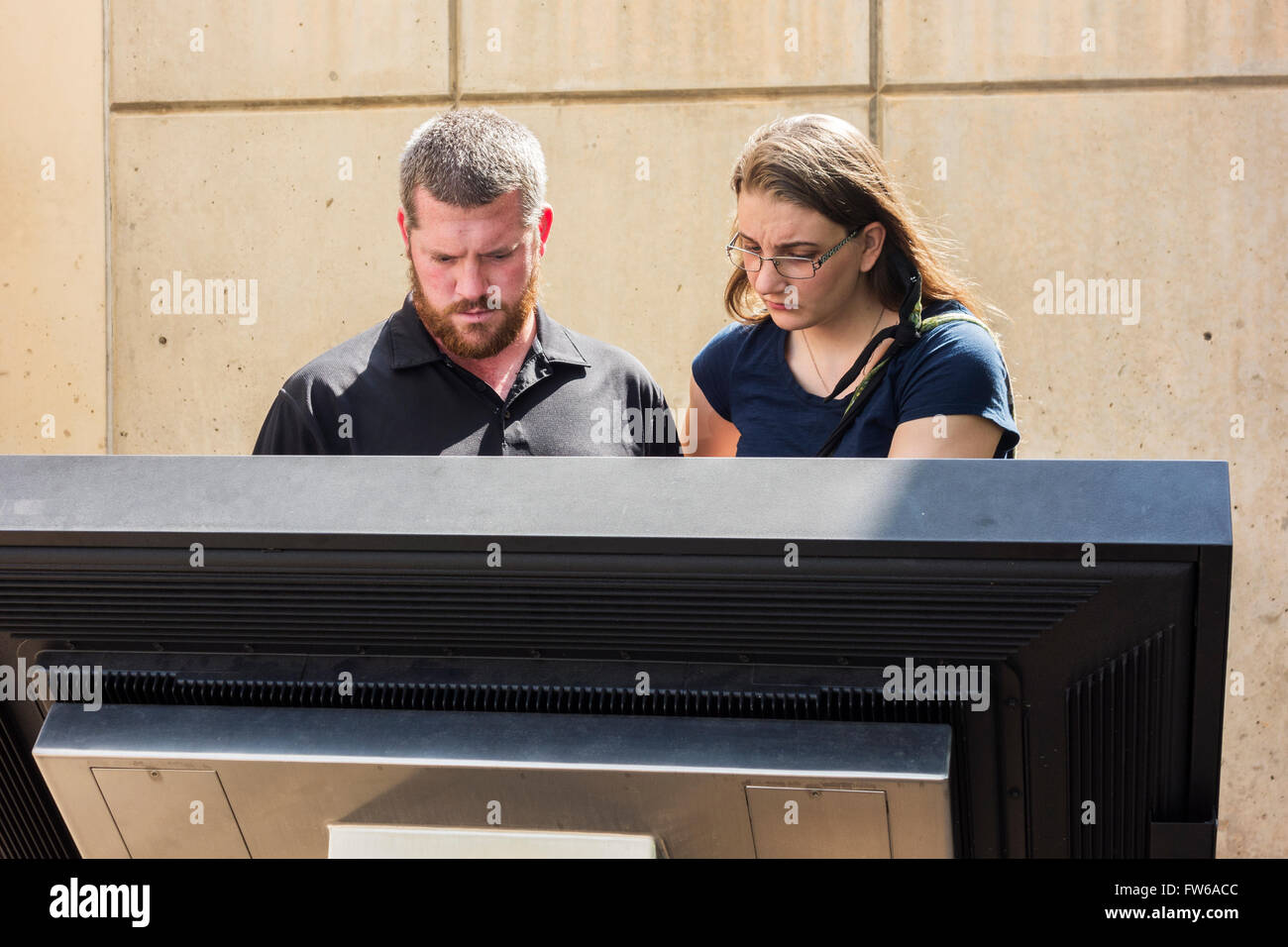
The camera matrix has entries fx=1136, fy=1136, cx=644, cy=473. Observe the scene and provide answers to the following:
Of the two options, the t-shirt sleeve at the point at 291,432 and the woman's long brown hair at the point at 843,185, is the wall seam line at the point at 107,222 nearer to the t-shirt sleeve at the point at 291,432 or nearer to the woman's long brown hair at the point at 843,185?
the t-shirt sleeve at the point at 291,432

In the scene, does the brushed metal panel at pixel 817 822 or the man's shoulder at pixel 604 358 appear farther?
the man's shoulder at pixel 604 358

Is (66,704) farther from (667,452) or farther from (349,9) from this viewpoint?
(349,9)

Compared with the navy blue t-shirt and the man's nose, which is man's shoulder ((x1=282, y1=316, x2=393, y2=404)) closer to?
the man's nose

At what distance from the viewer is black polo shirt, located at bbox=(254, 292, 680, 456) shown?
1770 millimetres

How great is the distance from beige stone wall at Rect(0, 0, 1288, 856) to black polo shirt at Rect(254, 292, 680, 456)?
1675 mm

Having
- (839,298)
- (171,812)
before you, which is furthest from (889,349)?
(171,812)

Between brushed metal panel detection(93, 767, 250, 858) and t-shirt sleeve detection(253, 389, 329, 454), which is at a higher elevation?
t-shirt sleeve detection(253, 389, 329, 454)

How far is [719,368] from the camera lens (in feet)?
6.26

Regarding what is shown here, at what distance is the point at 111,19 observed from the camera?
371 cm

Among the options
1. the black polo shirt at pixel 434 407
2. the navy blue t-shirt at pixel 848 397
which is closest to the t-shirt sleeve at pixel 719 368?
the navy blue t-shirt at pixel 848 397

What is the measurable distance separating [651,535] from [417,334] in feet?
4.04

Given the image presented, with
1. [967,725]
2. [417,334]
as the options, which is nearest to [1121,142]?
[417,334]

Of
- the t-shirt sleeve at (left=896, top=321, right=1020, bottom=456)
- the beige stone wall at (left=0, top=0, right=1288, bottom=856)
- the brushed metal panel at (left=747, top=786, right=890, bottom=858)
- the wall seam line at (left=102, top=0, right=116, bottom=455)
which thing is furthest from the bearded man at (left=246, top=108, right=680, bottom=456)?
the wall seam line at (left=102, top=0, right=116, bottom=455)

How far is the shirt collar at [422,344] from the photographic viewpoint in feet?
5.94
